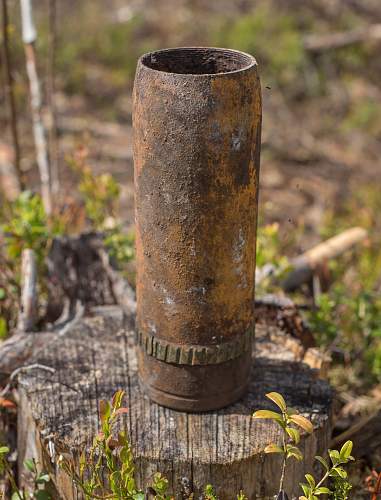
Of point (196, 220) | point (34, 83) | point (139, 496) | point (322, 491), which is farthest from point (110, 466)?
point (34, 83)

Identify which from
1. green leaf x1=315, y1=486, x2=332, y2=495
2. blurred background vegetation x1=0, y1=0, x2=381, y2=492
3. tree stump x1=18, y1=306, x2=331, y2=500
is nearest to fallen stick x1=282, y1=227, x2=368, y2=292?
blurred background vegetation x1=0, y1=0, x2=381, y2=492

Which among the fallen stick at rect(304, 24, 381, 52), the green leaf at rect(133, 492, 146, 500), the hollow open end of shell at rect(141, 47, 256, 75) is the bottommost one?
the green leaf at rect(133, 492, 146, 500)

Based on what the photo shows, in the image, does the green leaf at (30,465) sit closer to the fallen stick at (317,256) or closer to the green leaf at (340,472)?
the green leaf at (340,472)

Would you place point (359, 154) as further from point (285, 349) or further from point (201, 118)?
point (201, 118)

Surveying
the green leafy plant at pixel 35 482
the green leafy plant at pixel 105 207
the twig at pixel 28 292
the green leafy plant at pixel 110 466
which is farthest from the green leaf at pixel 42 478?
the green leafy plant at pixel 105 207

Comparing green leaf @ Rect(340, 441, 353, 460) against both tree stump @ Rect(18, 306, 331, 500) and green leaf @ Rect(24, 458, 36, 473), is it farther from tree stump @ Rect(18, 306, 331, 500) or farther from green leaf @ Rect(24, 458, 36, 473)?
green leaf @ Rect(24, 458, 36, 473)

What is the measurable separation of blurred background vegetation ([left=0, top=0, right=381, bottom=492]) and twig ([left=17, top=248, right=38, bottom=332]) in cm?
9

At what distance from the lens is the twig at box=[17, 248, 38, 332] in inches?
128

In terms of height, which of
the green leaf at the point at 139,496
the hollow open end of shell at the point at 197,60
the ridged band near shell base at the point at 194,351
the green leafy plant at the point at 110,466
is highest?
the hollow open end of shell at the point at 197,60

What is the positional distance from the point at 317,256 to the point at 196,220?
2.55m

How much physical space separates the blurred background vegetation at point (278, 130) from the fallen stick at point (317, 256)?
0.10 m

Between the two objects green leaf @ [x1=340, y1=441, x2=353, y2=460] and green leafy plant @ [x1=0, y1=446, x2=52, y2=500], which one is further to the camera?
green leafy plant @ [x1=0, y1=446, x2=52, y2=500]

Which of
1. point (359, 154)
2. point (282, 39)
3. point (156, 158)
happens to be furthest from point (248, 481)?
point (282, 39)

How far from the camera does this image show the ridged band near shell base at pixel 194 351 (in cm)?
245
